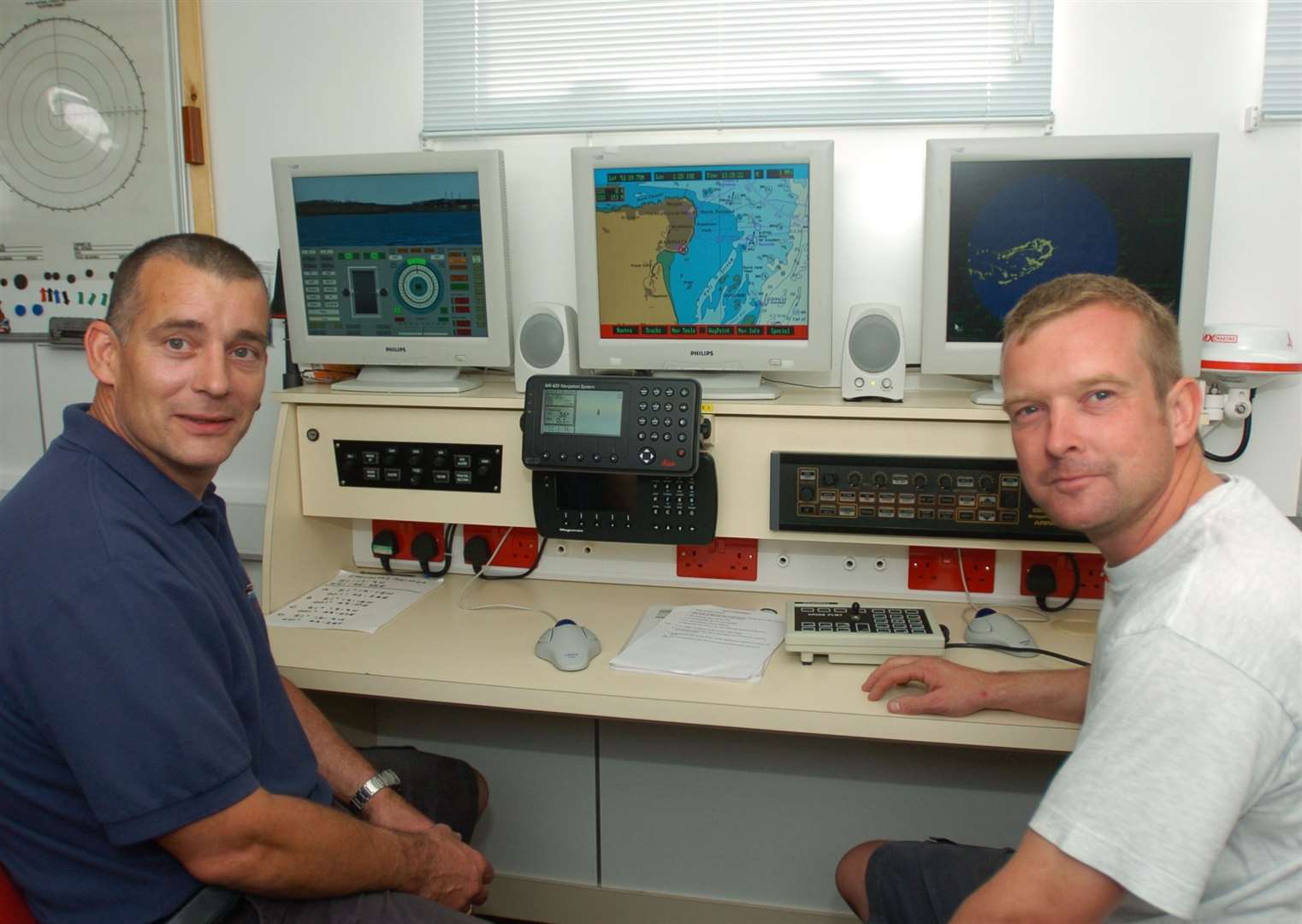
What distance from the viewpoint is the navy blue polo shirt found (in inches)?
37.2

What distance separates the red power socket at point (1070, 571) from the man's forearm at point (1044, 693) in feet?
1.53

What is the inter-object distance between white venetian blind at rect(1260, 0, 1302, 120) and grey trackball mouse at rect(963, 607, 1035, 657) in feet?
3.57

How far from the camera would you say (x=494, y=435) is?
185cm

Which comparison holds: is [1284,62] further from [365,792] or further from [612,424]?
[365,792]

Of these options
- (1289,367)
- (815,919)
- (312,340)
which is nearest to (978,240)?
(1289,367)

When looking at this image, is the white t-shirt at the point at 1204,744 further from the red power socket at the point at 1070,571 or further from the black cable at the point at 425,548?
the black cable at the point at 425,548

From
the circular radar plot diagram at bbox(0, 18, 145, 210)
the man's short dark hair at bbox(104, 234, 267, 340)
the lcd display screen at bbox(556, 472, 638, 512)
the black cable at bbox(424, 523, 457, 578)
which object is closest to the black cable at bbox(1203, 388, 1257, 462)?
the lcd display screen at bbox(556, 472, 638, 512)

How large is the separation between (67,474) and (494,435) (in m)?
0.89

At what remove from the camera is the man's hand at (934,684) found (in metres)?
1.37

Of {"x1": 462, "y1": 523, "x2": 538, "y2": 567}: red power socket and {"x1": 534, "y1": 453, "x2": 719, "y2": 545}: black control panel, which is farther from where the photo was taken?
{"x1": 462, "y1": 523, "x2": 538, "y2": 567}: red power socket

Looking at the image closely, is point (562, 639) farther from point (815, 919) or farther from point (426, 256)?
point (815, 919)

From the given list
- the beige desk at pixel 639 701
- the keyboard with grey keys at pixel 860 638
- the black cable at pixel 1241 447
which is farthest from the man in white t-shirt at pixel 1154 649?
the black cable at pixel 1241 447

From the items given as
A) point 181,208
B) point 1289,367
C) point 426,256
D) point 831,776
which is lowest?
point 831,776

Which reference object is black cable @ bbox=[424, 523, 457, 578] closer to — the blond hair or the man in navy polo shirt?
the man in navy polo shirt
